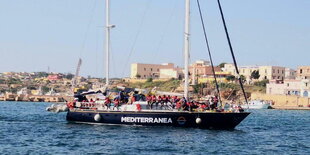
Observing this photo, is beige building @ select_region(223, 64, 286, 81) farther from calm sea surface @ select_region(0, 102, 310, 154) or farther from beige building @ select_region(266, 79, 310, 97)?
calm sea surface @ select_region(0, 102, 310, 154)

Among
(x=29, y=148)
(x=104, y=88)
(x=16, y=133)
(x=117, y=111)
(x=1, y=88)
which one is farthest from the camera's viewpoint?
(x=1, y=88)

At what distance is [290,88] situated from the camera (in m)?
126

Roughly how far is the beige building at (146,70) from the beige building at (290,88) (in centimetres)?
5616

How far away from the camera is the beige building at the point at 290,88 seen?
120 m

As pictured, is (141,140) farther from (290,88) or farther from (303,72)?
(303,72)

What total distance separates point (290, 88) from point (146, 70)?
6554 centimetres

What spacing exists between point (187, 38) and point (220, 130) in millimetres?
7420

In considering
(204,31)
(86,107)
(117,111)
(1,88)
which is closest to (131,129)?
(117,111)

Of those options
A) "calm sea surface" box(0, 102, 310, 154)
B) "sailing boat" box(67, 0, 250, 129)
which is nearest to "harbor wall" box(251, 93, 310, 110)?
"calm sea surface" box(0, 102, 310, 154)

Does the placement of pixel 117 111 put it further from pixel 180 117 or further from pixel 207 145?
pixel 207 145

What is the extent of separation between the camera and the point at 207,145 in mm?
34219

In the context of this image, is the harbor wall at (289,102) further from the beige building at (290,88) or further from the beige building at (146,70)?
the beige building at (146,70)

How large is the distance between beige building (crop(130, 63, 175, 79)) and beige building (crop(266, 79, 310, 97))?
184 ft

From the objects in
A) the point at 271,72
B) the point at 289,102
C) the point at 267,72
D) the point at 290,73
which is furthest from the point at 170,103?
the point at 290,73
